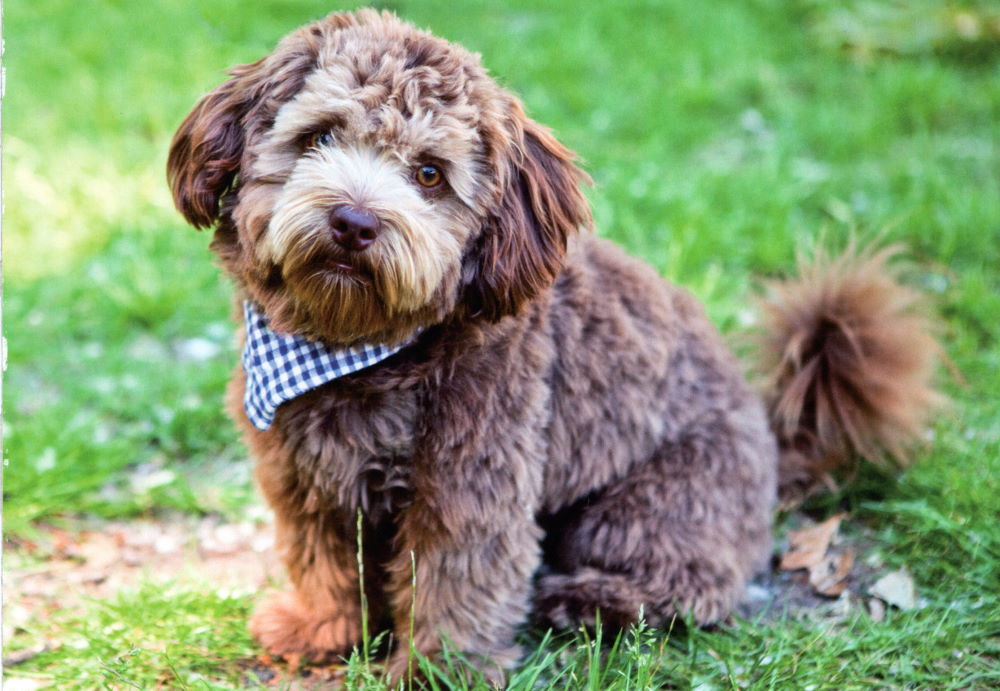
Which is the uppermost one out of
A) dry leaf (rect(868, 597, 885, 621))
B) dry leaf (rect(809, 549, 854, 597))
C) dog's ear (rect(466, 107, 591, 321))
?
dog's ear (rect(466, 107, 591, 321))

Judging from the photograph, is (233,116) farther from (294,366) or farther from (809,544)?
(809,544)

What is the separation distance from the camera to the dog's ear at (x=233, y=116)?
7.66 ft

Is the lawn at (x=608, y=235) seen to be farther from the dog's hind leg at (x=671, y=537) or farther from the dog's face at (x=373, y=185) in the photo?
the dog's face at (x=373, y=185)

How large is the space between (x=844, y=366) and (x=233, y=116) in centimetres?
210

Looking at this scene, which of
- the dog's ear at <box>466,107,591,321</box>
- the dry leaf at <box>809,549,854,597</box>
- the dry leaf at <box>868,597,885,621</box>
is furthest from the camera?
the dry leaf at <box>809,549,854,597</box>

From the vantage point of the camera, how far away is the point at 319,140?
230 cm

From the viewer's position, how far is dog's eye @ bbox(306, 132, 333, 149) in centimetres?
229

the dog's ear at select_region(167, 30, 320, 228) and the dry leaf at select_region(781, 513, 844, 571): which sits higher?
the dog's ear at select_region(167, 30, 320, 228)

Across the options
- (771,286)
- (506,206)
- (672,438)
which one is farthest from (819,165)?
(506,206)

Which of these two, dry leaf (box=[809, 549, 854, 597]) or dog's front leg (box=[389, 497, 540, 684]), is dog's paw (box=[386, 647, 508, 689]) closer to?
dog's front leg (box=[389, 497, 540, 684])

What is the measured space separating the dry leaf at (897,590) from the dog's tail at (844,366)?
1.32 feet

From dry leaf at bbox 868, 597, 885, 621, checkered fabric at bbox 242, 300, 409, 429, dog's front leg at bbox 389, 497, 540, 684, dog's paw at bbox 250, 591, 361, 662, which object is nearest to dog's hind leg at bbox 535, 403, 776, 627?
dog's front leg at bbox 389, 497, 540, 684

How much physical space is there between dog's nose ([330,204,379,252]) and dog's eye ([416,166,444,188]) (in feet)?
0.67

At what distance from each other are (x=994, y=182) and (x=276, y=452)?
4362mm
